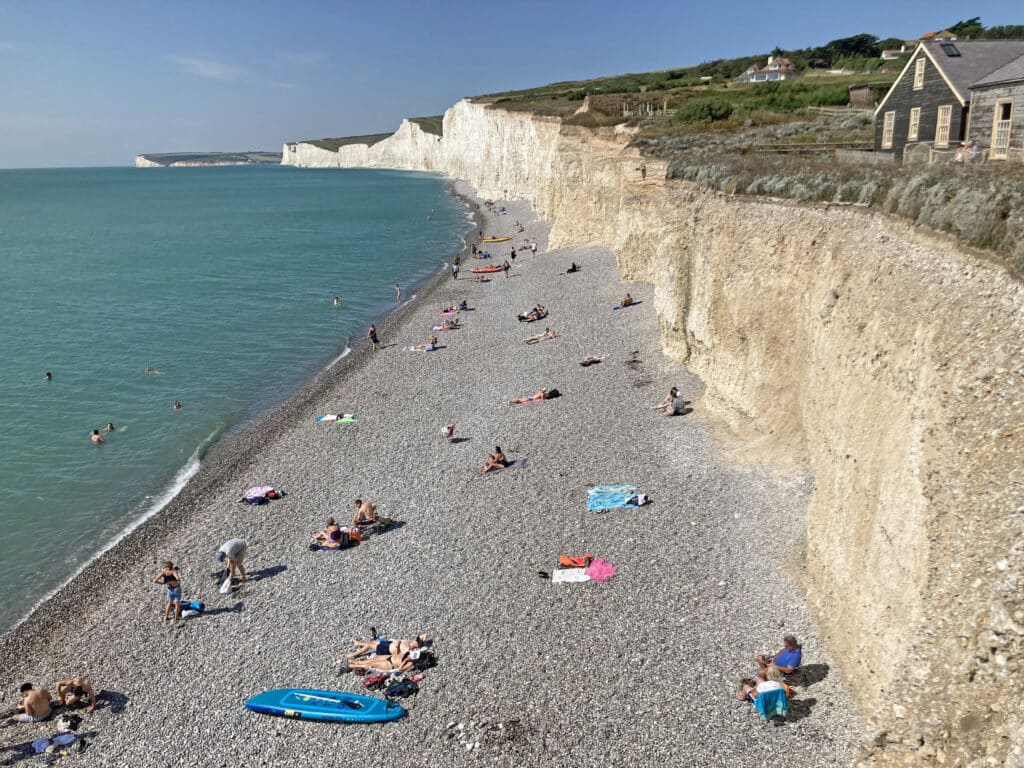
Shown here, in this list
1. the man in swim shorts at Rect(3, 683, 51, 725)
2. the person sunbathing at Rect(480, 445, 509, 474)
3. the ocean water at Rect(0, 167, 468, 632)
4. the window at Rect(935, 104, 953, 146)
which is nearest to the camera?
the man in swim shorts at Rect(3, 683, 51, 725)

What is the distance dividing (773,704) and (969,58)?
764 inches

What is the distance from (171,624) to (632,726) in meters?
10.2

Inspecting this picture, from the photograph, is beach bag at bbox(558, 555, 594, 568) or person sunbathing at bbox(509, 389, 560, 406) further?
person sunbathing at bbox(509, 389, 560, 406)

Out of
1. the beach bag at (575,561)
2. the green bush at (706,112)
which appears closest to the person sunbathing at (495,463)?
the beach bag at (575,561)

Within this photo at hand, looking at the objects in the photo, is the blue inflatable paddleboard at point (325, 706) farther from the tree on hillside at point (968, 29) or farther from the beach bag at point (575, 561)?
the tree on hillside at point (968, 29)

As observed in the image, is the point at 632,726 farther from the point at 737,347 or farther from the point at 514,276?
the point at 514,276

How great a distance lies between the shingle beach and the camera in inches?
429

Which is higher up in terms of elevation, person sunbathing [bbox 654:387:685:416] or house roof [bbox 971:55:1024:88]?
house roof [bbox 971:55:1024:88]

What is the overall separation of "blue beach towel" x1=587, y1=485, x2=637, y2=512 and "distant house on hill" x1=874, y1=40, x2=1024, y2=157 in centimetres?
1314

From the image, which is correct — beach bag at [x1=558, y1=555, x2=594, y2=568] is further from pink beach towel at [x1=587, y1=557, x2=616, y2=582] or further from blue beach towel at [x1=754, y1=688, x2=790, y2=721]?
blue beach towel at [x1=754, y1=688, x2=790, y2=721]

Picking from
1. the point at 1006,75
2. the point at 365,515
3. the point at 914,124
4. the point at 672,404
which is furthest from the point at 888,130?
the point at 365,515

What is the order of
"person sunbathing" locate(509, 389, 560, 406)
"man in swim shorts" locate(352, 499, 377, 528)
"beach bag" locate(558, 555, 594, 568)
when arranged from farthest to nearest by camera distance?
"person sunbathing" locate(509, 389, 560, 406), "man in swim shorts" locate(352, 499, 377, 528), "beach bag" locate(558, 555, 594, 568)

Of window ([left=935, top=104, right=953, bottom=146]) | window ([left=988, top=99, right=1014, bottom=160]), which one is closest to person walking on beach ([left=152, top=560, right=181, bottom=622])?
window ([left=988, top=99, right=1014, bottom=160])

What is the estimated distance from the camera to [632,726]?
10664 millimetres
